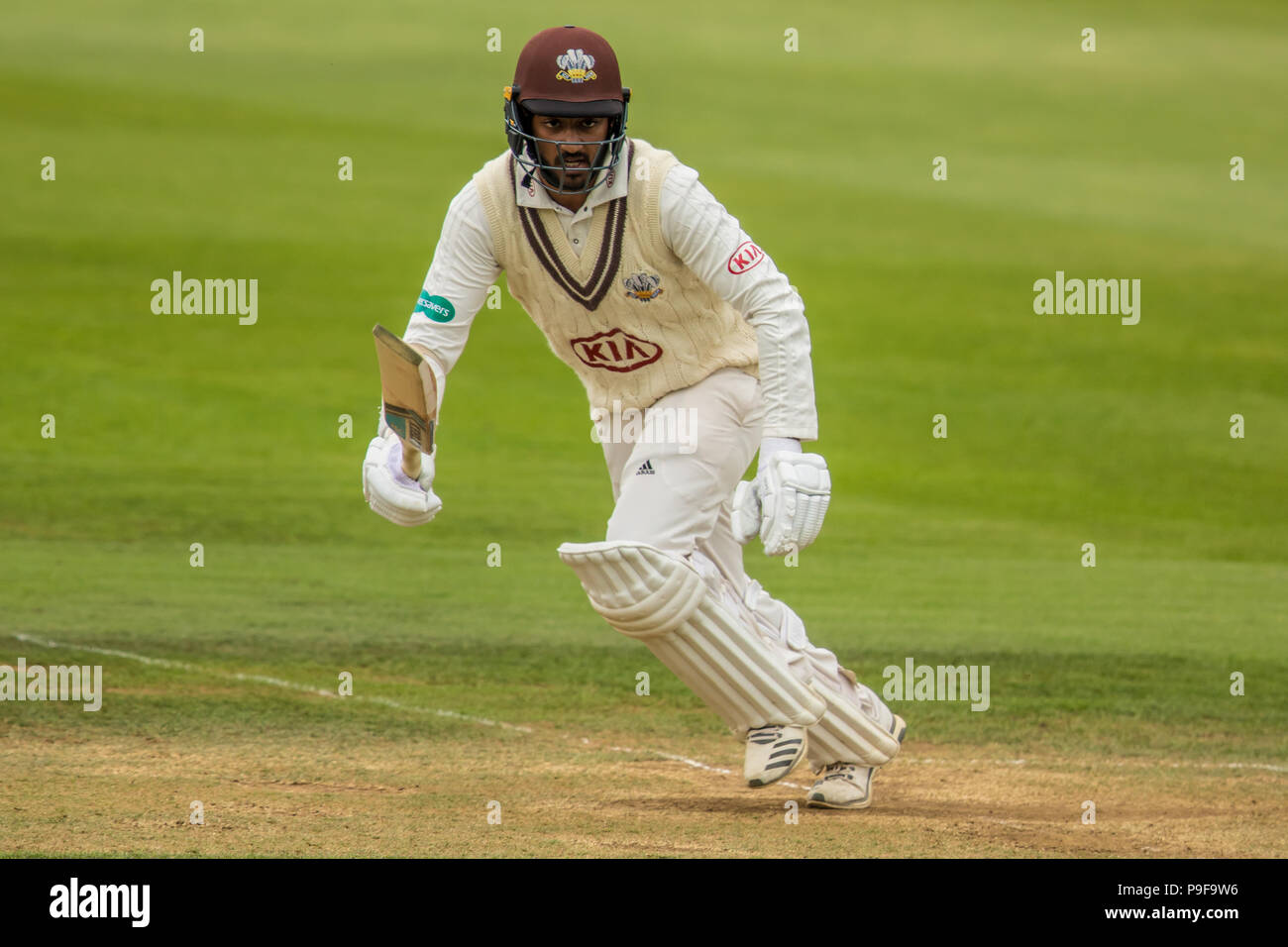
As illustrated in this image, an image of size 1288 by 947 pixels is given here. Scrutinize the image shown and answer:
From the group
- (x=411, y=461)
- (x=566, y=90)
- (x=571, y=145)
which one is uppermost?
(x=566, y=90)

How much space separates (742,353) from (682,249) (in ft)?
1.59

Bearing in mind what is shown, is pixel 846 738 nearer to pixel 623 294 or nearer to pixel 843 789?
pixel 843 789

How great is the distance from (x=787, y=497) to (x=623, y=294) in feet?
2.78

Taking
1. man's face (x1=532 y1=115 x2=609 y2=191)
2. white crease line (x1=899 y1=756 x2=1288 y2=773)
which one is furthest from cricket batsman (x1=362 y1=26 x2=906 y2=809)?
white crease line (x1=899 y1=756 x2=1288 y2=773)

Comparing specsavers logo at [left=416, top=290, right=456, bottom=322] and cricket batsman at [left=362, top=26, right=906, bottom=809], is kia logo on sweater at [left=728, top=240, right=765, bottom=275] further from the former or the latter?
specsavers logo at [left=416, top=290, right=456, bottom=322]

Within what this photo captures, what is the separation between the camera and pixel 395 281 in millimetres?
22062

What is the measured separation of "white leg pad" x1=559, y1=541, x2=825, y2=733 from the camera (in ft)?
17.4

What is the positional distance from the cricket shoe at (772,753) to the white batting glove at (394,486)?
1156 millimetres

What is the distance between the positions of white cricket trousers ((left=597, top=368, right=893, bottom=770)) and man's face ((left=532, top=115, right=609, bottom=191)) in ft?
2.51

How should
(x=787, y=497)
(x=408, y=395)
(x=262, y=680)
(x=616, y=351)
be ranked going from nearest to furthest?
1. (x=787, y=497)
2. (x=408, y=395)
3. (x=616, y=351)
4. (x=262, y=680)

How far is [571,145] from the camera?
17.2 feet

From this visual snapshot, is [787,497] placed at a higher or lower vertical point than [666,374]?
lower

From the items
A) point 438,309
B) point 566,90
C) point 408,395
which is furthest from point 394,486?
point 566,90

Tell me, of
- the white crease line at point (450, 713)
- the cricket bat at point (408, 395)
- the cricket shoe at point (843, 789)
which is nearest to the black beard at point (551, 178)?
the cricket bat at point (408, 395)
